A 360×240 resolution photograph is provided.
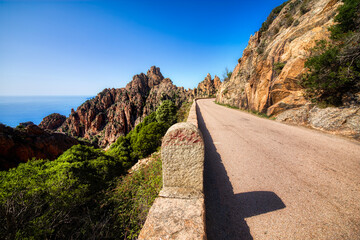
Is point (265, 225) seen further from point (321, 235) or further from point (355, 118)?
point (355, 118)

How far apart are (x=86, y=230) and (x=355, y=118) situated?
12908 millimetres

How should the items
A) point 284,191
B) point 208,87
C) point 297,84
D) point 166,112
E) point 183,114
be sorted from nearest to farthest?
1. point 284,191
2. point 297,84
3. point 183,114
4. point 166,112
5. point 208,87

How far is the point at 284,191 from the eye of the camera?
336cm

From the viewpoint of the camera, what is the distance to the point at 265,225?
255cm

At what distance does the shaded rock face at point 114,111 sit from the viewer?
212ft

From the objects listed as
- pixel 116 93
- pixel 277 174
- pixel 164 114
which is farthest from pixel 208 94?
pixel 277 174

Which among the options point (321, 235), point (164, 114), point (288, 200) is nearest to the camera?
point (321, 235)

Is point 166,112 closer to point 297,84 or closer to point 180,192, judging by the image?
point 297,84

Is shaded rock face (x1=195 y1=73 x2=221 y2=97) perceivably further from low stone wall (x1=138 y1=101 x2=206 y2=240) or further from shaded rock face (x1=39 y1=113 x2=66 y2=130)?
shaded rock face (x1=39 y1=113 x2=66 y2=130)

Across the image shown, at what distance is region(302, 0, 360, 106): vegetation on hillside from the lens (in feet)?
23.1

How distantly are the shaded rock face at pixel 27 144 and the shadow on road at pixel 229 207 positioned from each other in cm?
1655

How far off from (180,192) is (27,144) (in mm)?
18080

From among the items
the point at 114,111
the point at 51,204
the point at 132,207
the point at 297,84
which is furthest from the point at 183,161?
the point at 114,111

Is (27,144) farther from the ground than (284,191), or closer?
closer
